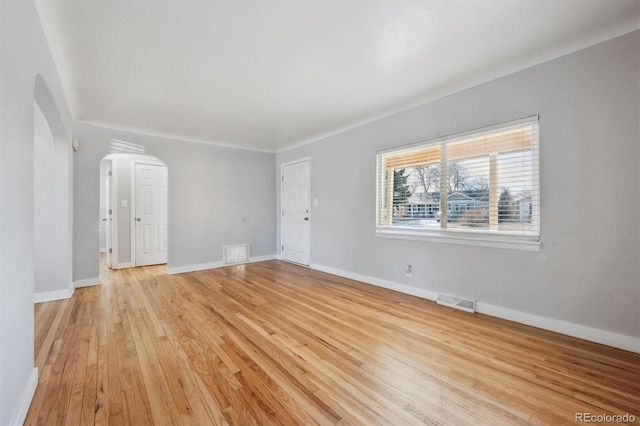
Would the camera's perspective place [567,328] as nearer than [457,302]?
Yes

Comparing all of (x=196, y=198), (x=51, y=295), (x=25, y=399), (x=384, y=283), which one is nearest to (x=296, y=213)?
(x=196, y=198)

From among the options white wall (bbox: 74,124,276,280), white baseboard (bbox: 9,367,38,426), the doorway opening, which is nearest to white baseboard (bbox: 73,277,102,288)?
white wall (bbox: 74,124,276,280)

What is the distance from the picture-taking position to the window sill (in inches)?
96.9

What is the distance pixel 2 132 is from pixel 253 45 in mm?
1640

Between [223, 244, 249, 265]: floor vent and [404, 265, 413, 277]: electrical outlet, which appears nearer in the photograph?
[404, 265, 413, 277]: electrical outlet

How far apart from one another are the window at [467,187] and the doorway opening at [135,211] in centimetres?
424

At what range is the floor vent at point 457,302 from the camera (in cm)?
278

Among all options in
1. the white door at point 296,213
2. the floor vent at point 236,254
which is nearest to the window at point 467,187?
the white door at point 296,213

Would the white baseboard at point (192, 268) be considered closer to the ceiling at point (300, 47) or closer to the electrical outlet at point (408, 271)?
the ceiling at point (300, 47)

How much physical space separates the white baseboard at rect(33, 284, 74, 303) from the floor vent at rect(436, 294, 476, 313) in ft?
15.2

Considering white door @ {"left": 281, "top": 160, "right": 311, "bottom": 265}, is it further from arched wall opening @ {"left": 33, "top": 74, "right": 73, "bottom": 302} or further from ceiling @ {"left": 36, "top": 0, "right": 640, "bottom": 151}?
arched wall opening @ {"left": 33, "top": 74, "right": 73, "bottom": 302}

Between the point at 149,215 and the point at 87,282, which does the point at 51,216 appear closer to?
the point at 87,282

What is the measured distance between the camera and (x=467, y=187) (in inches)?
112

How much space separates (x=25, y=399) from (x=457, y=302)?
3447 mm
